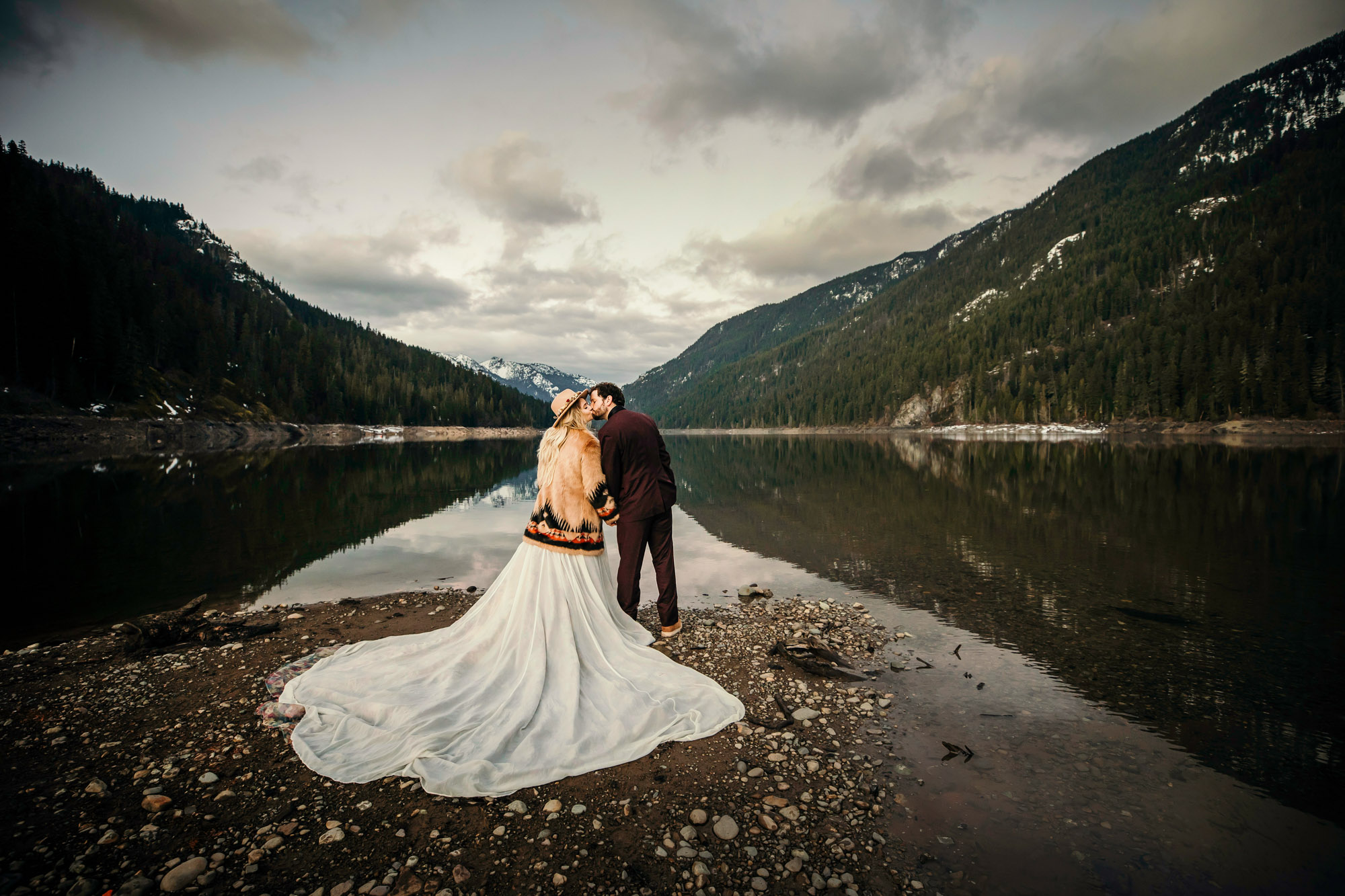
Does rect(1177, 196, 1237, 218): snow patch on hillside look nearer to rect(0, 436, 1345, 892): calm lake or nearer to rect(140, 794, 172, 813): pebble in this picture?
rect(0, 436, 1345, 892): calm lake

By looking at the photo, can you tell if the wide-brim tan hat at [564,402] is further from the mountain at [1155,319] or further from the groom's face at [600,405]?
the mountain at [1155,319]

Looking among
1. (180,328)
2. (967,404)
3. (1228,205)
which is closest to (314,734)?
(180,328)

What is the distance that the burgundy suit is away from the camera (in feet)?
24.5

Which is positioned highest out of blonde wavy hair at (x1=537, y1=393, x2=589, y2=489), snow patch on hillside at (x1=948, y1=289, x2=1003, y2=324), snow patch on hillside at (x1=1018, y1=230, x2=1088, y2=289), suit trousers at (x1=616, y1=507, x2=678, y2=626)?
snow patch on hillside at (x1=1018, y1=230, x2=1088, y2=289)

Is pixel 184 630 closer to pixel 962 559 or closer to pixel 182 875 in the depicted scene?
pixel 182 875

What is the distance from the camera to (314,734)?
483 centimetres

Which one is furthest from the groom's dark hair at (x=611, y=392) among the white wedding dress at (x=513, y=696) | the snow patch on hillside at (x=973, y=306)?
the snow patch on hillside at (x=973, y=306)

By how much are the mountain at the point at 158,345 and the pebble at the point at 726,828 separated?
68.2 meters

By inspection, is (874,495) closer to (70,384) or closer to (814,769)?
(814,769)

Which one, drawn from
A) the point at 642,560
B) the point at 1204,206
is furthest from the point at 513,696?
the point at 1204,206

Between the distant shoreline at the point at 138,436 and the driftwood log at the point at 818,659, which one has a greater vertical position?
the distant shoreline at the point at 138,436

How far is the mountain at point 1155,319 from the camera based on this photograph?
76.6 meters

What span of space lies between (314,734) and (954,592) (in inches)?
410

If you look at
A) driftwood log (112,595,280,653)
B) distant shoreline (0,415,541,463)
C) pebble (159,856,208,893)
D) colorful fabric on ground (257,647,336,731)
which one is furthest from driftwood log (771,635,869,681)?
distant shoreline (0,415,541,463)
